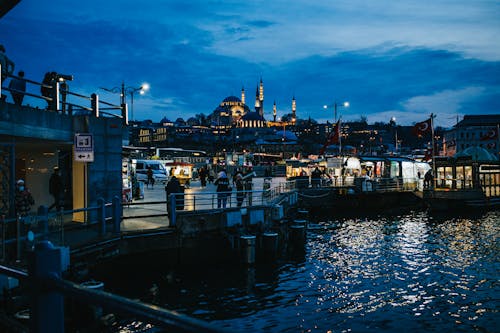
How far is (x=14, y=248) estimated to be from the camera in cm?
1188

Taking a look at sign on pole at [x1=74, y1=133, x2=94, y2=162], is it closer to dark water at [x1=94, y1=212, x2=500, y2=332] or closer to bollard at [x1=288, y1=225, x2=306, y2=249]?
dark water at [x1=94, y1=212, x2=500, y2=332]

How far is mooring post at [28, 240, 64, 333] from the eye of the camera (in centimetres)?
310

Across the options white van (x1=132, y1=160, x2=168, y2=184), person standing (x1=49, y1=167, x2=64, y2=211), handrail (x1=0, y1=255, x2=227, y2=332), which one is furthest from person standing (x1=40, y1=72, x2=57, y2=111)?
white van (x1=132, y1=160, x2=168, y2=184)

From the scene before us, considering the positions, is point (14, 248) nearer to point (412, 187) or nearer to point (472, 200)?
point (472, 200)

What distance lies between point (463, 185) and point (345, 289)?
32.5m

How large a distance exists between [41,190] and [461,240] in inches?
918

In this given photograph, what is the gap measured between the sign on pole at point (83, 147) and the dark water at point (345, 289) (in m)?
4.53

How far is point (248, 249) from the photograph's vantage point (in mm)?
18906

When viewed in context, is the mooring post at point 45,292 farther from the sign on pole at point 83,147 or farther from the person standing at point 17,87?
the person standing at point 17,87

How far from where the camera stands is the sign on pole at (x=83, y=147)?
14.0m

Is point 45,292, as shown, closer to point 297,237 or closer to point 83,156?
point 83,156

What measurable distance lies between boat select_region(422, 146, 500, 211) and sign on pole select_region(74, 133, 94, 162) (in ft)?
118

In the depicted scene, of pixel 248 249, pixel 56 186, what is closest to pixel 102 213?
pixel 56 186

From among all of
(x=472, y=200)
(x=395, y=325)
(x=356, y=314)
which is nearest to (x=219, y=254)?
(x=356, y=314)
